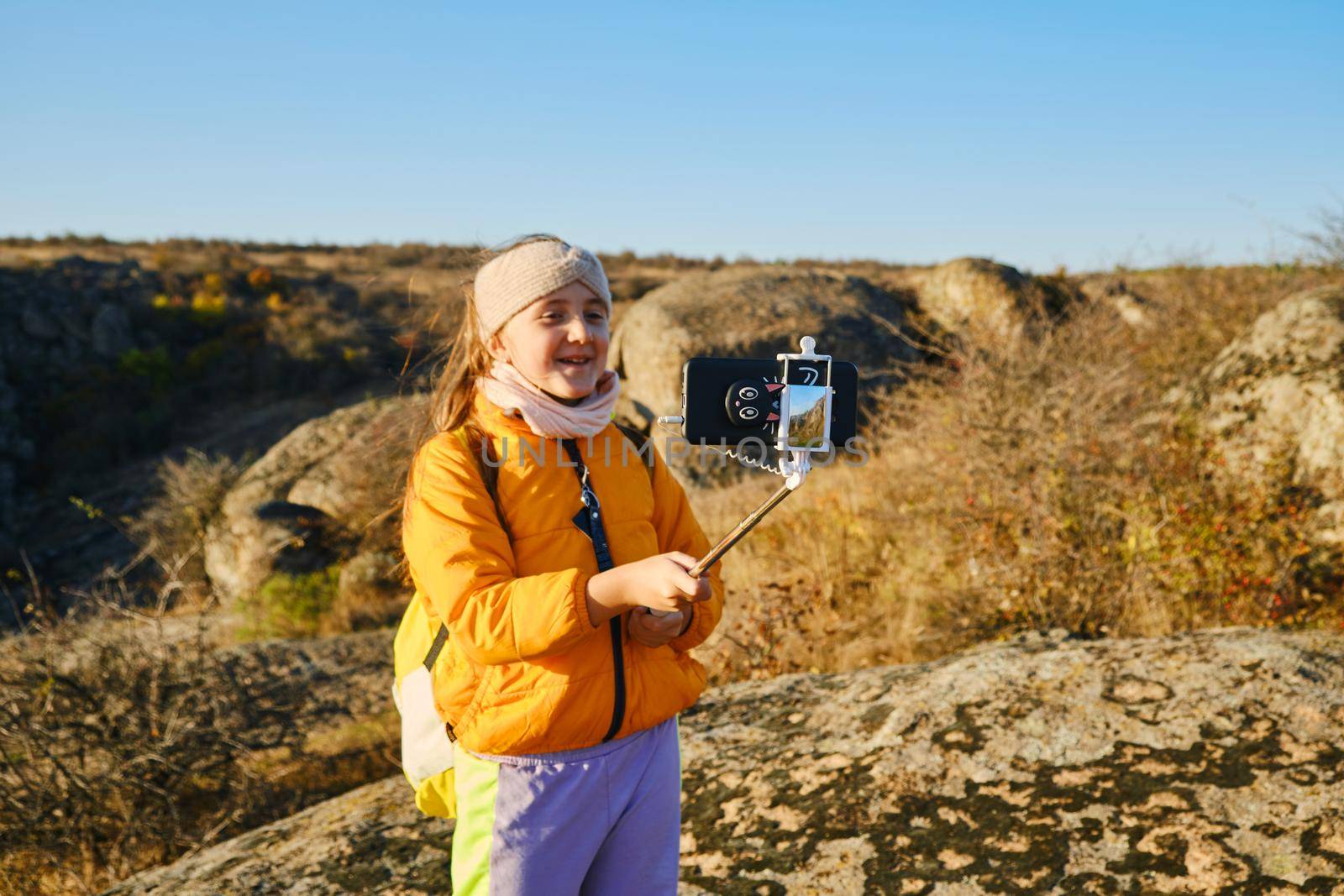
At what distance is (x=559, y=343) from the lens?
1.67 metres

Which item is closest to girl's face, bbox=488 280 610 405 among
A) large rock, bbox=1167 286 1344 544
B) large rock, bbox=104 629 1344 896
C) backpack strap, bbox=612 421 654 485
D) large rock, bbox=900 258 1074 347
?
backpack strap, bbox=612 421 654 485

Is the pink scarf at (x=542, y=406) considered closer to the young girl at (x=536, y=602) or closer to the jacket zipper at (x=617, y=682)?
the young girl at (x=536, y=602)

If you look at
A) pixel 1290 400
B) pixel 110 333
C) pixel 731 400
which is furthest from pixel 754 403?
pixel 110 333

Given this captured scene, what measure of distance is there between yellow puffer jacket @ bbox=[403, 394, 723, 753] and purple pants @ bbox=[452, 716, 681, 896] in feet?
0.20

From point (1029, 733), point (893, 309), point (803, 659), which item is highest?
point (893, 309)

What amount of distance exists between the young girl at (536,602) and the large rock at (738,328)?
8.58 meters

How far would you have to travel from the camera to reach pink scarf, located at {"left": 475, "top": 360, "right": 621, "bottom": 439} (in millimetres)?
1641

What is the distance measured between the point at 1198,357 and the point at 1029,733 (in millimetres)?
→ 7293

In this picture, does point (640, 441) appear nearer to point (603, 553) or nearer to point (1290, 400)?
point (603, 553)

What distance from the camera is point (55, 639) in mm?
4184

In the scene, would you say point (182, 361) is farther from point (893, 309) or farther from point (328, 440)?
point (893, 309)

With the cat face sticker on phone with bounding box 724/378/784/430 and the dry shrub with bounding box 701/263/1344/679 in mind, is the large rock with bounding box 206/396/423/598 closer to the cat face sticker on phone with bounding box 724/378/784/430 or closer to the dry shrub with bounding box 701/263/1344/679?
the dry shrub with bounding box 701/263/1344/679

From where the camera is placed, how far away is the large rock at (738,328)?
10.8 m

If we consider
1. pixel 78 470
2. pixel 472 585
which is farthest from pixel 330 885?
pixel 78 470
